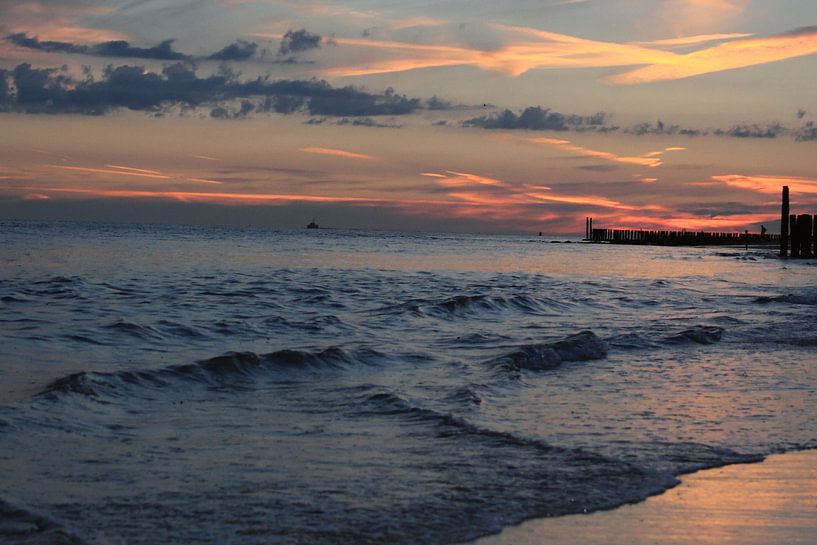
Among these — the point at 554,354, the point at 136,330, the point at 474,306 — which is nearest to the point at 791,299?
the point at 474,306

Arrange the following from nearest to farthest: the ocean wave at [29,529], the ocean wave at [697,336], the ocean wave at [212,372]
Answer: the ocean wave at [29,529] < the ocean wave at [212,372] < the ocean wave at [697,336]

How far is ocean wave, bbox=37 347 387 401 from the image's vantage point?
8.73 meters

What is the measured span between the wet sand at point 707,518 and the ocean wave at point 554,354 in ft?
16.8

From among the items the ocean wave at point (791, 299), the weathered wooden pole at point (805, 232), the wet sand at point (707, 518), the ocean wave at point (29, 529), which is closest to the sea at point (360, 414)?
the ocean wave at point (29, 529)

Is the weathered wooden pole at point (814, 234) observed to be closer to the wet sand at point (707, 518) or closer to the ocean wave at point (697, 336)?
the ocean wave at point (697, 336)

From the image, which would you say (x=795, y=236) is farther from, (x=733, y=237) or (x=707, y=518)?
(x=733, y=237)

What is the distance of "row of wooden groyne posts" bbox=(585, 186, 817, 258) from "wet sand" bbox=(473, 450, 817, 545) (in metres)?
41.5

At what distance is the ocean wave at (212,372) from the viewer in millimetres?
8734

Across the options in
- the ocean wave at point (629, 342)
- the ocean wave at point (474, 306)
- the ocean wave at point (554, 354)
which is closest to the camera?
the ocean wave at point (554, 354)

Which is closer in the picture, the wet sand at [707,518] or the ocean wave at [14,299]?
the wet sand at [707,518]

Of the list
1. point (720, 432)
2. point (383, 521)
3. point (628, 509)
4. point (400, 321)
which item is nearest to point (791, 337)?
point (400, 321)

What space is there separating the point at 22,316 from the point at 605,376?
9791 millimetres

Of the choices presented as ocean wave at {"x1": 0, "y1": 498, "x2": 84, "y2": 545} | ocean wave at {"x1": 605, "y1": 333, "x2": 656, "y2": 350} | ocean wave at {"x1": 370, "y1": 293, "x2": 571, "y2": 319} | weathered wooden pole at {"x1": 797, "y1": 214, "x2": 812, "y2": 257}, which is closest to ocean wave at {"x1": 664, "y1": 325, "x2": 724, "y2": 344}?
ocean wave at {"x1": 605, "y1": 333, "x2": 656, "y2": 350}

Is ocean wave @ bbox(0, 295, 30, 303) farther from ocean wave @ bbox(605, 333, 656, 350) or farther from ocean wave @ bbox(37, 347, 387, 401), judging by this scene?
ocean wave @ bbox(605, 333, 656, 350)
